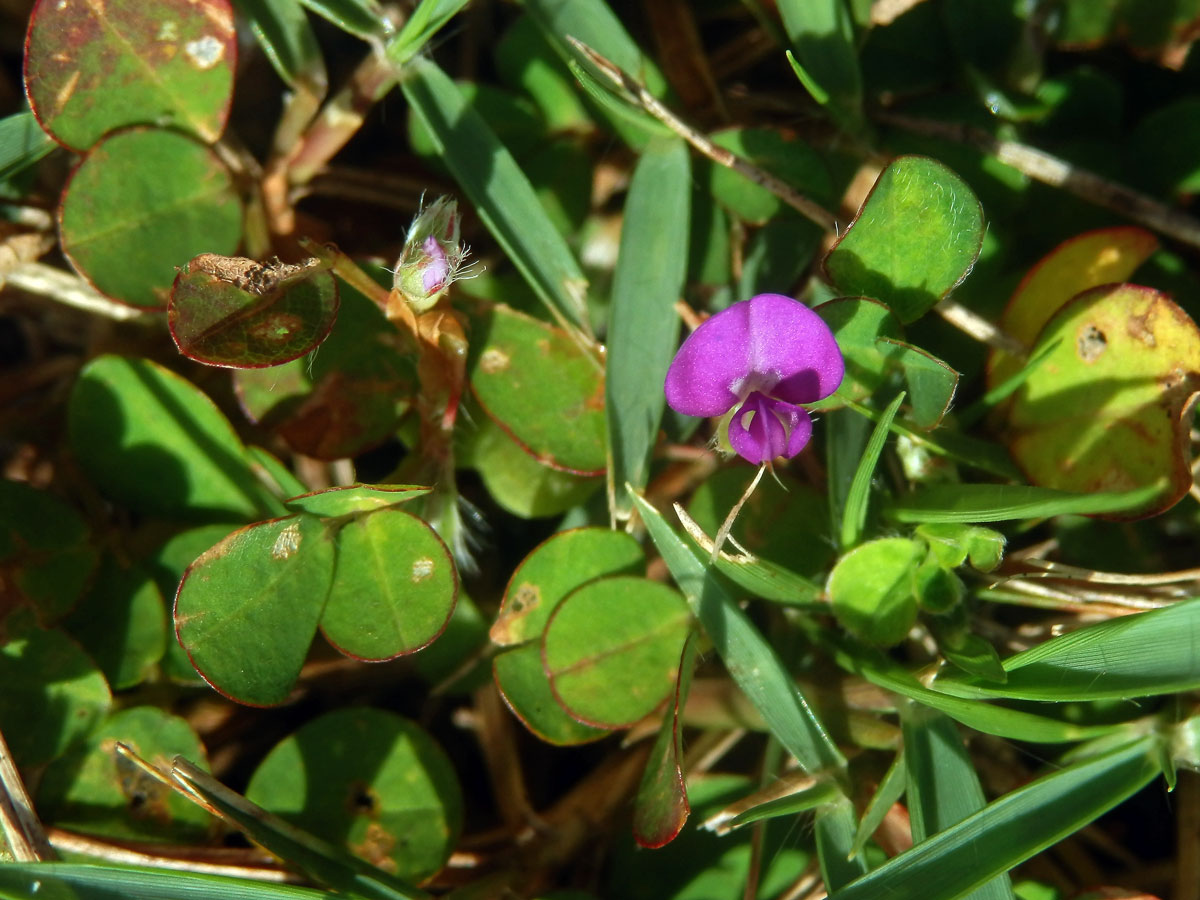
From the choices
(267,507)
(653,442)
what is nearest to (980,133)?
(653,442)

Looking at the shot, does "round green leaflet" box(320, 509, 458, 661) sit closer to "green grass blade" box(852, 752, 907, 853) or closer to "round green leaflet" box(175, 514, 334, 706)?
"round green leaflet" box(175, 514, 334, 706)

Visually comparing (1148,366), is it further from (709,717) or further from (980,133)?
(709,717)

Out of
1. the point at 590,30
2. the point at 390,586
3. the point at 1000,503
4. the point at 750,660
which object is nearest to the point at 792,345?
the point at 1000,503

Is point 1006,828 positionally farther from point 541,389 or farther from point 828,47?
point 828,47

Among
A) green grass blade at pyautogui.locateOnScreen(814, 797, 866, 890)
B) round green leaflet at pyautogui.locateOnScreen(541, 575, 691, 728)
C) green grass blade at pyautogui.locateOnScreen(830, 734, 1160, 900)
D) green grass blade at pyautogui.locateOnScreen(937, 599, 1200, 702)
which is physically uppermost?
round green leaflet at pyautogui.locateOnScreen(541, 575, 691, 728)

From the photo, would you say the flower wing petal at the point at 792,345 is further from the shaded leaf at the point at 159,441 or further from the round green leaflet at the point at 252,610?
the shaded leaf at the point at 159,441

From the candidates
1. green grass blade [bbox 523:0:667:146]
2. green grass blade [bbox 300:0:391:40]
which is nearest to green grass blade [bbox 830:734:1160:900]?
green grass blade [bbox 523:0:667:146]
